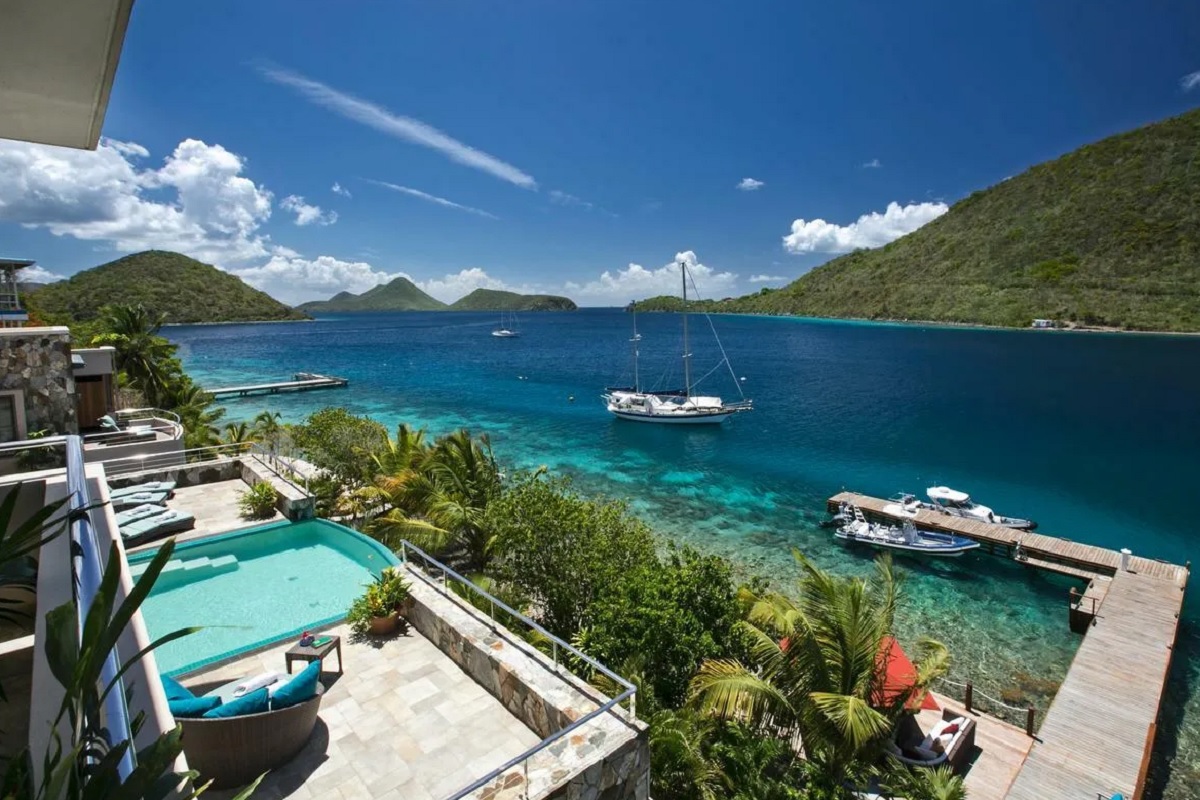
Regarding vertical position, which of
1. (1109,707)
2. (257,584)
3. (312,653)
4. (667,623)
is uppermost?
(312,653)

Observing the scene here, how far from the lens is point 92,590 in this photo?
3295 millimetres

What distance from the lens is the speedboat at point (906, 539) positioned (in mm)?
23312

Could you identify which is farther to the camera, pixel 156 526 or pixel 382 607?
pixel 156 526

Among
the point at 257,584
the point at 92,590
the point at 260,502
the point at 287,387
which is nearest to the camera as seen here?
the point at 92,590

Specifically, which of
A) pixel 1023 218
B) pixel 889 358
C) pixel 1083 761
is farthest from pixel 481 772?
pixel 1023 218

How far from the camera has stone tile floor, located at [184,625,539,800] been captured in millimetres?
6906

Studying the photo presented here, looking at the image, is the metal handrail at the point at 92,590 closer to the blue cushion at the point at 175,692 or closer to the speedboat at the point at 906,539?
the blue cushion at the point at 175,692

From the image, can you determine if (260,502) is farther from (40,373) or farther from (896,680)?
(896,680)

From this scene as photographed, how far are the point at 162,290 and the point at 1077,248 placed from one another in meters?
209

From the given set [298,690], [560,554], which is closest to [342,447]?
[560,554]

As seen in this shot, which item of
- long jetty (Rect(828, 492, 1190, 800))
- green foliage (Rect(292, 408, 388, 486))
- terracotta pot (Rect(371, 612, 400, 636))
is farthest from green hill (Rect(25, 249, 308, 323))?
long jetty (Rect(828, 492, 1190, 800))

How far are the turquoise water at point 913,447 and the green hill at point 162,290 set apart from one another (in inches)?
2361

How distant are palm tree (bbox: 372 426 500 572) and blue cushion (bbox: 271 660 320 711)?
8064 millimetres

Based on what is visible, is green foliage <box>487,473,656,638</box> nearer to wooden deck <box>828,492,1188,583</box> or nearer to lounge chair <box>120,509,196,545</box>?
lounge chair <box>120,509,196,545</box>
